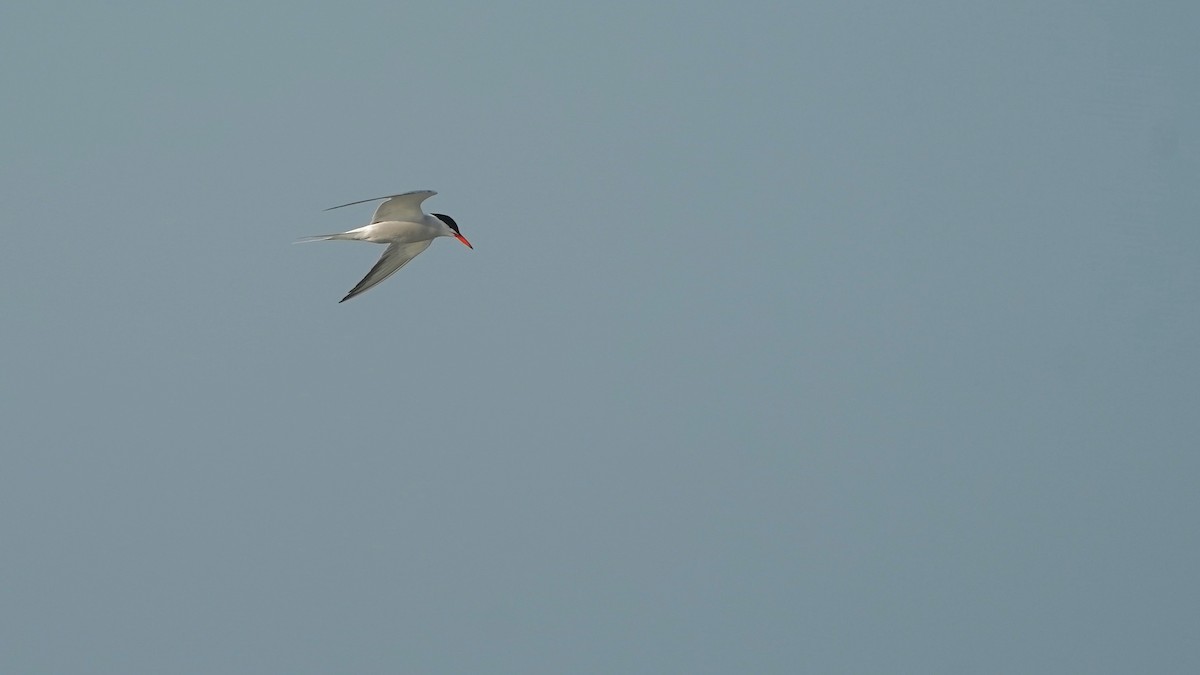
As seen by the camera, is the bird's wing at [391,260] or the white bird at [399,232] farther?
the bird's wing at [391,260]

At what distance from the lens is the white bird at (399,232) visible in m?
25.2

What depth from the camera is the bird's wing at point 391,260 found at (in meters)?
26.6

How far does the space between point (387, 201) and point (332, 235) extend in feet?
3.93

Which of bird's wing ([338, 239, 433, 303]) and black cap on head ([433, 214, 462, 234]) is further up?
black cap on head ([433, 214, 462, 234])

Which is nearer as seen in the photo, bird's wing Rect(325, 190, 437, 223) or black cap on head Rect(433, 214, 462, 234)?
bird's wing Rect(325, 190, 437, 223)

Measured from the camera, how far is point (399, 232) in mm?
25859

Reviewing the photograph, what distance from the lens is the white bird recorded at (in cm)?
2523

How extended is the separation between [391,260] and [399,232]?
3.32 feet

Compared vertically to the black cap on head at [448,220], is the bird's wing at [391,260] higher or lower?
lower

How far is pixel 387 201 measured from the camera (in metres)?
25.0

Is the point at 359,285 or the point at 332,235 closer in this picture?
the point at 332,235

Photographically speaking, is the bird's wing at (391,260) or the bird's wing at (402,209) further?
the bird's wing at (391,260)

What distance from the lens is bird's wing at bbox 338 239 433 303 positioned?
26594mm

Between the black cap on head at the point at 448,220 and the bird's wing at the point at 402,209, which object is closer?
the bird's wing at the point at 402,209
